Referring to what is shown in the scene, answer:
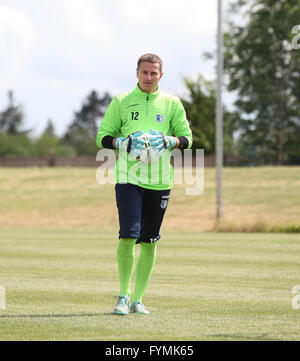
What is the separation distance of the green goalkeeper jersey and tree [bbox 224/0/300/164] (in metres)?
31.7

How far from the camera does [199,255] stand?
556 inches

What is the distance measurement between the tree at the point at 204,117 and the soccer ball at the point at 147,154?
1657 inches

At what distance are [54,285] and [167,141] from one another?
2959 mm

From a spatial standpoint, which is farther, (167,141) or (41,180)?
(41,180)

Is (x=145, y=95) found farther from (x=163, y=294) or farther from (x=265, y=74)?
(x=265, y=74)

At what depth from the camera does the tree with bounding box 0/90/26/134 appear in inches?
4830

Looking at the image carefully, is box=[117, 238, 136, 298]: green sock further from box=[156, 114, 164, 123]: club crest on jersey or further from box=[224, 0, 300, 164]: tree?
box=[224, 0, 300, 164]: tree

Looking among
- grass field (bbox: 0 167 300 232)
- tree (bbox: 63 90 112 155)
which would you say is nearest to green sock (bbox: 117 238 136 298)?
grass field (bbox: 0 167 300 232)

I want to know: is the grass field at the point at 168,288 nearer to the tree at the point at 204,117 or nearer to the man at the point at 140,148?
the man at the point at 140,148

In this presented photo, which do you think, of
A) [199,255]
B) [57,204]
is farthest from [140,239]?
[57,204]

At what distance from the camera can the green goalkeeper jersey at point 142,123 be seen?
24.6 feet

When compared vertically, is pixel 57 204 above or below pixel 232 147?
below

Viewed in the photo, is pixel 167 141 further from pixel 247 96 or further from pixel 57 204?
pixel 247 96

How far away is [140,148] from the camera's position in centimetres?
730
